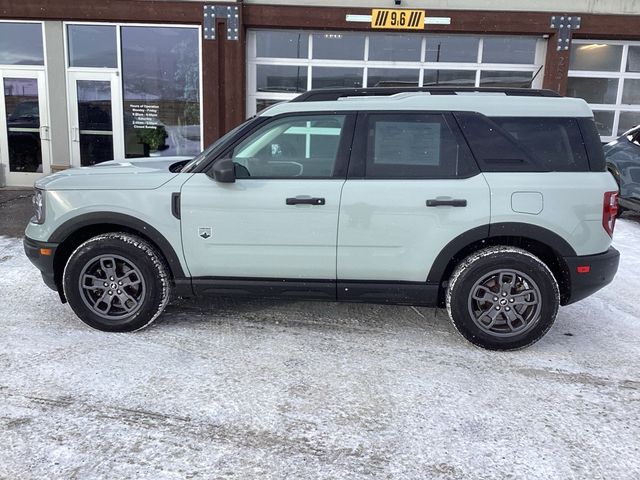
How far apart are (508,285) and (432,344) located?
72cm

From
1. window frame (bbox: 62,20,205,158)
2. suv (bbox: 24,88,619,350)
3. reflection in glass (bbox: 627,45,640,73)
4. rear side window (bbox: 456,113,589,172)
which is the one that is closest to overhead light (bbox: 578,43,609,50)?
reflection in glass (bbox: 627,45,640,73)

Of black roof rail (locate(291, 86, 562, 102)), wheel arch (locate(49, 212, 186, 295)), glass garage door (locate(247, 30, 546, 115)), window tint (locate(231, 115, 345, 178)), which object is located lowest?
wheel arch (locate(49, 212, 186, 295))

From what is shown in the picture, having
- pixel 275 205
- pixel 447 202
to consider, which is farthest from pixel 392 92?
pixel 275 205

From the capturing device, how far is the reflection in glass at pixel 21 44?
A: 429 inches

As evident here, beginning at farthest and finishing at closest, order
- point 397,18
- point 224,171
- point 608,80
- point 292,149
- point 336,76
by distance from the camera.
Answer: point 608,80 → point 336,76 → point 397,18 → point 292,149 → point 224,171

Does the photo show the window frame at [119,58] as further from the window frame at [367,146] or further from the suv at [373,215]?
the window frame at [367,146]

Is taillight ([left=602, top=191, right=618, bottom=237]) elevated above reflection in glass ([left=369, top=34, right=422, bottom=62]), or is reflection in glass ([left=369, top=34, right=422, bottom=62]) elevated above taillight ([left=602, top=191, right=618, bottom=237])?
reflection in glass ([left=369, top=34, right=422, bottom=62])

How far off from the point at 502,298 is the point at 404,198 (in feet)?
3.37

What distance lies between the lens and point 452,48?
1130 cm

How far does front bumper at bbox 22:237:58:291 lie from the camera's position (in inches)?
165

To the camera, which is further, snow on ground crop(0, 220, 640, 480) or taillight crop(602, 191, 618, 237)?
taillight crop(602, 191, 618, 237)

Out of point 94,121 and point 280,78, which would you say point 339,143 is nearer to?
point 280,78

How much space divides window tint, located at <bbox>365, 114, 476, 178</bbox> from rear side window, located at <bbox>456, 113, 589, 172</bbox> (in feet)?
0.42

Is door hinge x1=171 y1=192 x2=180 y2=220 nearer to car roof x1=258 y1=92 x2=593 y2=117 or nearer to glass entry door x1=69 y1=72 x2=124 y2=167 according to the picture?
car roof x1=258 y1=92 x2=593 y2=117
